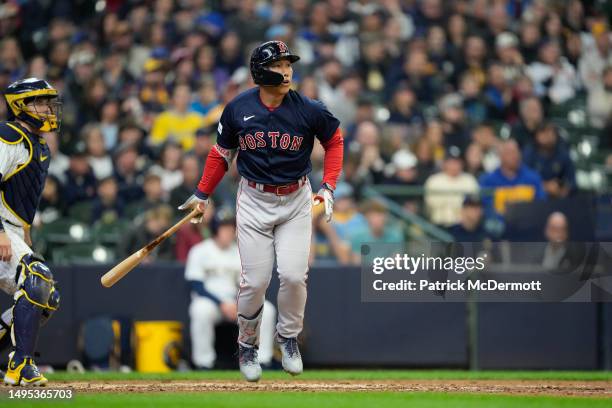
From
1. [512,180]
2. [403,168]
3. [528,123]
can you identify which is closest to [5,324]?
[403,168]

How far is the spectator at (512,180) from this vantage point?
12617 millimetres

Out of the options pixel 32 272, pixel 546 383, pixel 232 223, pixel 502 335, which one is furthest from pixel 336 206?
pixel 32 272

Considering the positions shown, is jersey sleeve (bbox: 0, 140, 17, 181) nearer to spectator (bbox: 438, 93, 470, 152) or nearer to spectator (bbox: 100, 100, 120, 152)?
spectator (bbox: 100, 100, 120, 152)

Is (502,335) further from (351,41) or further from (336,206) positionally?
(351,41)

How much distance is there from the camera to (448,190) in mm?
12500

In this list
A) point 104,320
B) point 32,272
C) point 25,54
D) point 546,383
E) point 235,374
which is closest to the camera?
point 32,272

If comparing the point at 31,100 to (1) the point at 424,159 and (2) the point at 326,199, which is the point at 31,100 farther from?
(1) the point at 424,159

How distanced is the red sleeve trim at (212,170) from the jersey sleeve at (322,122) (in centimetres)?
74

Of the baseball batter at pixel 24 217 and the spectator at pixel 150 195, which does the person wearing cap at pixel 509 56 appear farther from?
the baseball batter at pixel 24 217

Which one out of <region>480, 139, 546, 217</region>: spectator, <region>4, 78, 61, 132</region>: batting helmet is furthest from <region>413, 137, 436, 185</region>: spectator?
<region>4, 78, 61, 132</region>: batting helmet

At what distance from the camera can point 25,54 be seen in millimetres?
15875

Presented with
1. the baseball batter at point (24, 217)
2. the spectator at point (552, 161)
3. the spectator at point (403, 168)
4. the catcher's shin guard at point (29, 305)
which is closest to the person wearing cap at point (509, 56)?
the spectator at point (552, 161)

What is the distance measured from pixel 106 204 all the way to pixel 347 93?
12.3 feet

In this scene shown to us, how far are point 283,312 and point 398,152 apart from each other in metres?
6.21
